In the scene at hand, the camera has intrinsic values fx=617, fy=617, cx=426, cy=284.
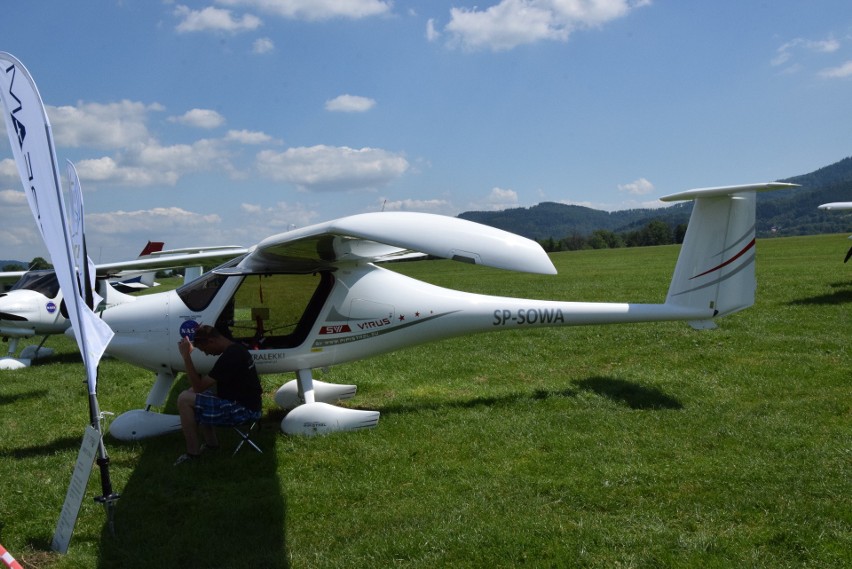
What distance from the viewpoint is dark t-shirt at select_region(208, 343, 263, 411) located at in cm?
569

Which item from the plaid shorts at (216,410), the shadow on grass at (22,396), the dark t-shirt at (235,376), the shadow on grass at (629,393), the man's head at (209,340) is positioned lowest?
the shadow on grass at (629,393)

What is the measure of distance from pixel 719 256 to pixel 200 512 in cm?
588

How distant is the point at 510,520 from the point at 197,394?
311 cm

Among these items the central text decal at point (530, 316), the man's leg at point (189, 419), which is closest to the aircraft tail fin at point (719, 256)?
the central text decal at point (530, 316)

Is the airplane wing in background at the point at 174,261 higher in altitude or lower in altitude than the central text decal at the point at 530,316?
higher

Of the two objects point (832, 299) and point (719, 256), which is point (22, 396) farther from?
point (832, 299)

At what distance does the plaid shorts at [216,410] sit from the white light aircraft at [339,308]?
769mm

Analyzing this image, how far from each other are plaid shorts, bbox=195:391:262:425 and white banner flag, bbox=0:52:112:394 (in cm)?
174

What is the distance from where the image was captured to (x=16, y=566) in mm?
3508

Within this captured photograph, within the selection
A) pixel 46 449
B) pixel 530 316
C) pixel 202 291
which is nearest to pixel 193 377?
pixel 202 291

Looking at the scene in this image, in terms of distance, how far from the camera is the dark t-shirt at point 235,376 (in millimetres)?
5688

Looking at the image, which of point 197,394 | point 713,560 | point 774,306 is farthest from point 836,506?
point 774,306

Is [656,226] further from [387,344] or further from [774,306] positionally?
[387,344]

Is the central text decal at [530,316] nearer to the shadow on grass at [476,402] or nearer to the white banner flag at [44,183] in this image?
the shadow on grass at [476,402]
